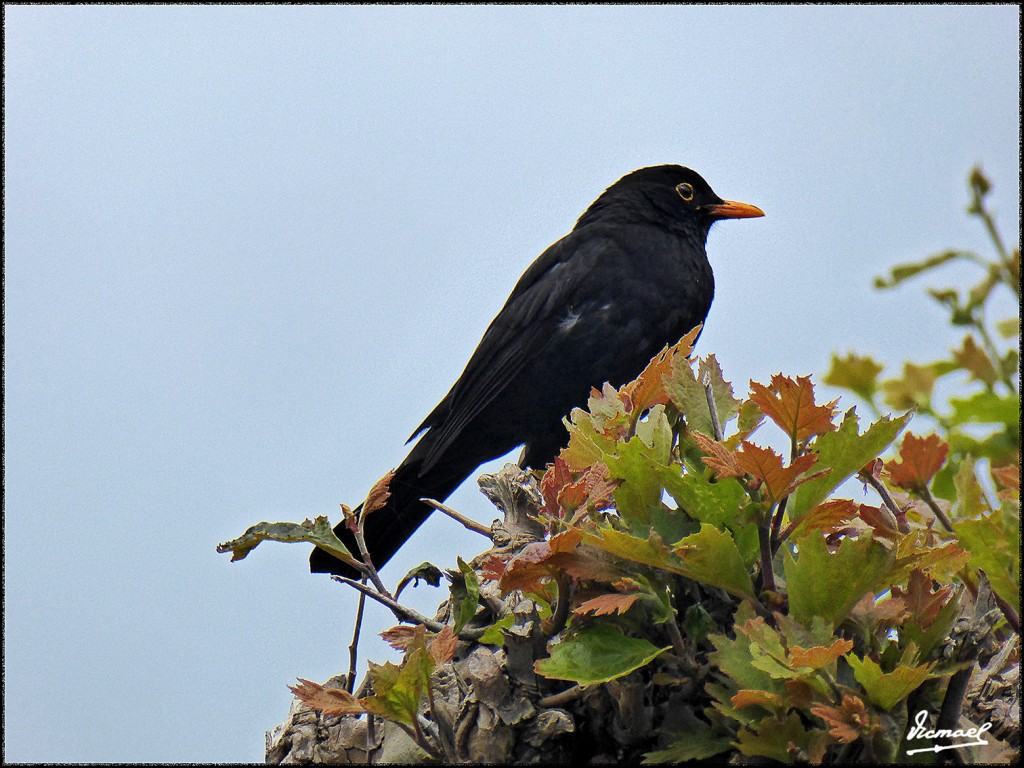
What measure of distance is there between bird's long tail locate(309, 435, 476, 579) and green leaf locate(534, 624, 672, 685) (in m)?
2.00

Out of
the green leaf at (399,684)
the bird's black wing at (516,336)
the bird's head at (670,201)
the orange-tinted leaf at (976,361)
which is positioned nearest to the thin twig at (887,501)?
the orange-tinted leaf at (976,361)

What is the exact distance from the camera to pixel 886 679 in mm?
1153

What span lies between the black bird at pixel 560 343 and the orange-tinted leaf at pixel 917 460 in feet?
10.5

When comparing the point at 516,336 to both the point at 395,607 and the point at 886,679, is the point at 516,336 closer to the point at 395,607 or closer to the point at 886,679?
the point at 395,607

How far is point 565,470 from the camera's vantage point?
146 centimetres

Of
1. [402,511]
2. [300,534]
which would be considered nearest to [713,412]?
[300,534]

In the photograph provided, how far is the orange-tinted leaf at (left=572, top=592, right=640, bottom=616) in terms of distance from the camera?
1.20 m

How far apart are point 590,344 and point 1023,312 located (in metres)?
3.87

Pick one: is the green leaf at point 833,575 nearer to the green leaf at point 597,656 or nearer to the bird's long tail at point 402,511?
the green leaf at point 597,656

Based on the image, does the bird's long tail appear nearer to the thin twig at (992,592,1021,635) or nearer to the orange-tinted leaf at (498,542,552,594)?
the orange-tinted leaf at (498,542,552,594)

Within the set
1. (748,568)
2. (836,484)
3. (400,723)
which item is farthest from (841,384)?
(400,723)

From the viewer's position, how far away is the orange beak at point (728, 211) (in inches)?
208

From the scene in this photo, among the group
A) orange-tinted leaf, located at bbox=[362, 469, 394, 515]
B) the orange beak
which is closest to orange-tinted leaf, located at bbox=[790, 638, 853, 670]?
orange-tinted leaf, located at bbox=[362, 469, 394, 515]

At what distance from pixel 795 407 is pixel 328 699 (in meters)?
0.72
